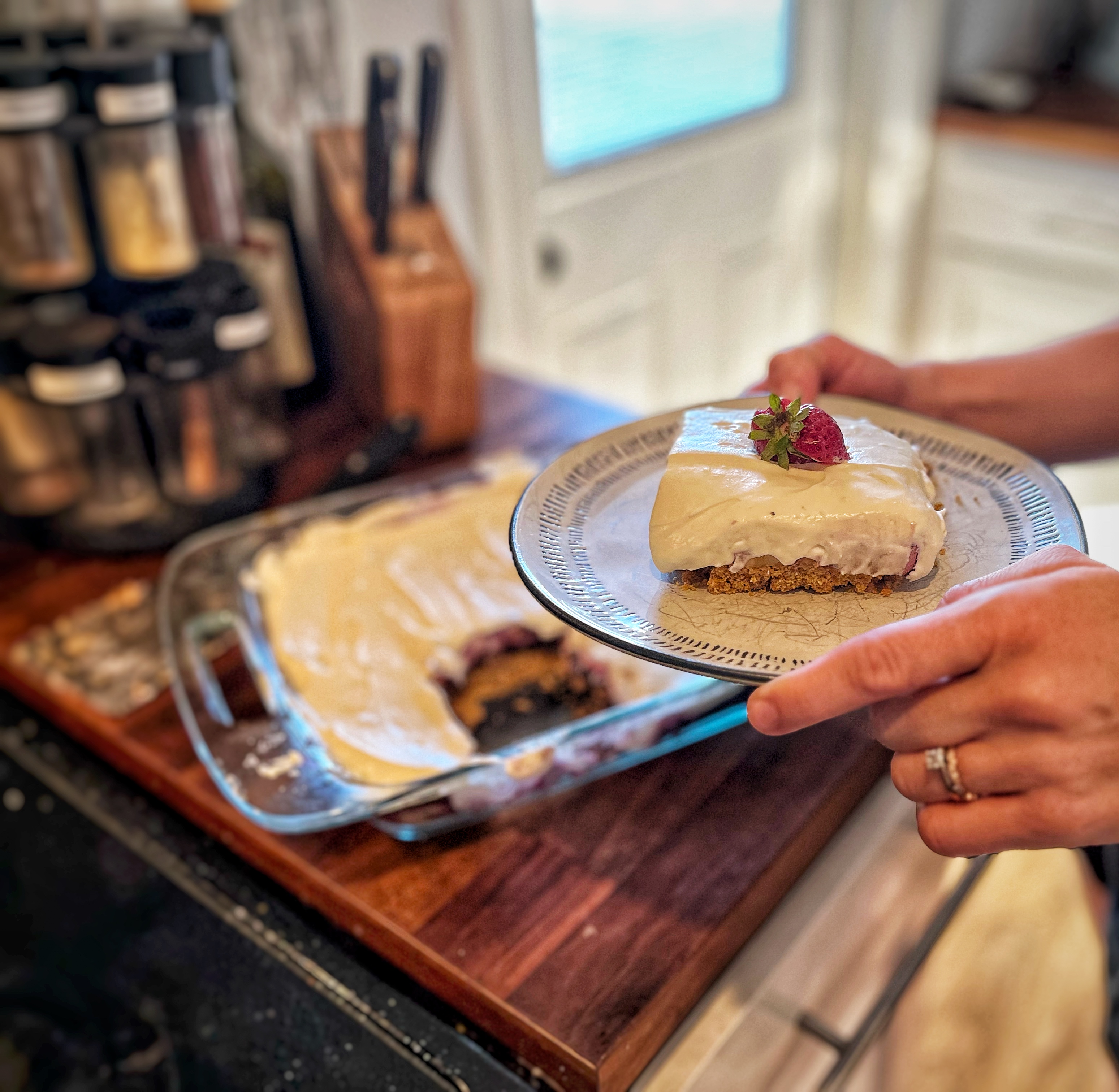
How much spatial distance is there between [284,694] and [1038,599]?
565mm

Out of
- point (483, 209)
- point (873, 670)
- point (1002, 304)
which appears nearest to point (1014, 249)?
point (1002, 304)

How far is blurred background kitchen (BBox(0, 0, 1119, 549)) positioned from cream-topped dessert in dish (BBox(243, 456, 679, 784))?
22 centimetres

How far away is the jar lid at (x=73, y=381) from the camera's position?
3.47ft

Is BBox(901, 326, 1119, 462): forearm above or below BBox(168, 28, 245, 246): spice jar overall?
below

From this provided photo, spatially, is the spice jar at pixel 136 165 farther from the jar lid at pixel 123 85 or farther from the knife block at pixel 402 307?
the knife block at pixel 402 307

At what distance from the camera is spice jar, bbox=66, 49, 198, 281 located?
3.37ft

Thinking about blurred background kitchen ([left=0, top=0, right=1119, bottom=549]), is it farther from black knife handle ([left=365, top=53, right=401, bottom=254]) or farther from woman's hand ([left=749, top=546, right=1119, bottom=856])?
woman's hand ([left=749, top=546, right=1119, bottom=856])

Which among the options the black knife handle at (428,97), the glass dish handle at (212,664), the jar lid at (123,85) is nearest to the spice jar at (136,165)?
the jar lid at (123,85)

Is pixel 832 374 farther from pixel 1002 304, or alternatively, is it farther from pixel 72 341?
pixel 1002 304

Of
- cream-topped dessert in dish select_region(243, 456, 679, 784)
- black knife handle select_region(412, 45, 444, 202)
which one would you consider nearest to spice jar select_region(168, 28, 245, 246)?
black knife handle select_region(412, 45, 444, 202)

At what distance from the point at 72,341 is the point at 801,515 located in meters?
0.83

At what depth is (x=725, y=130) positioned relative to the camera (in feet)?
7.98

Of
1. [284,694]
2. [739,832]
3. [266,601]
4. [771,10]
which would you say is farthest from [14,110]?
[771,10]

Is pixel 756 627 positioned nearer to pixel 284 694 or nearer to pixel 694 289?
pixel 284 694
